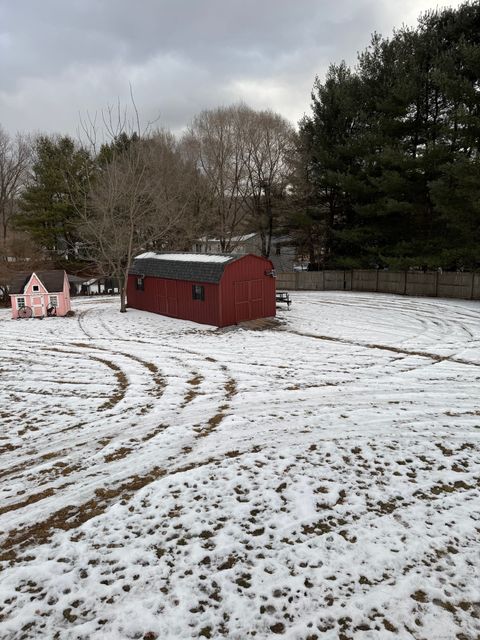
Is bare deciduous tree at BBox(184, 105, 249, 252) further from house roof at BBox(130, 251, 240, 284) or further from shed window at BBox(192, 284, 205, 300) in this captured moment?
shed window at BBox(192, 284, 205, 300)

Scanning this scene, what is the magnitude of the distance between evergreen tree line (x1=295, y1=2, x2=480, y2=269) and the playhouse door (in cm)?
1969

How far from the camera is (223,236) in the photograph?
35.3 meters


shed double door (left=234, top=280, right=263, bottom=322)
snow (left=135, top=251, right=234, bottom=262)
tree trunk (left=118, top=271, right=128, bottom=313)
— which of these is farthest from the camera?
tree trunk (left=118, top=271, right=128, bottom=313)

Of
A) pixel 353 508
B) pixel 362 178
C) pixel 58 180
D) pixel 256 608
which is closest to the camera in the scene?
pixel 256 608

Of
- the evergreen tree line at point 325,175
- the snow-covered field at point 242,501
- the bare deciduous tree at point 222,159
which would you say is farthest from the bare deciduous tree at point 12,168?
the snow-covered field at point 242,501

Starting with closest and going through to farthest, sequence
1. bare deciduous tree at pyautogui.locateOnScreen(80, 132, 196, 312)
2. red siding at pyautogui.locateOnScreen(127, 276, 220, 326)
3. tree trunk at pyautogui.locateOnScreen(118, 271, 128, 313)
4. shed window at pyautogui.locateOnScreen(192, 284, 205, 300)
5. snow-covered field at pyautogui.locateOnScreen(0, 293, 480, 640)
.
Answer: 1. snow-covered field at pyautogui.locateOnScreen(0, 293, 480, 640)
2. red siding at pyautogui.locateOnScreen(127, 276, 220, 326)
3. shed window at pyautogui.locateOnScreen(192, 284, 205, 300)
4. tree trunk at pyautogui.locateOnScreen(118, 271, 128, 313)
5. bare deciduous tree at pyautogui.locateOnScreen(80, 132, 196, 312)

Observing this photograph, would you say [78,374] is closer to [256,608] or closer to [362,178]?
[256,608]

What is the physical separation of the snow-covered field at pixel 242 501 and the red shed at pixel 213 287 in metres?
6.75

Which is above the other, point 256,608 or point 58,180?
point 58,180

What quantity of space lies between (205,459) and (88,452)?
7.06 ft

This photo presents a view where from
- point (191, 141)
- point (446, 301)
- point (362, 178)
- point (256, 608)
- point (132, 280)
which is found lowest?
point (256, 608)

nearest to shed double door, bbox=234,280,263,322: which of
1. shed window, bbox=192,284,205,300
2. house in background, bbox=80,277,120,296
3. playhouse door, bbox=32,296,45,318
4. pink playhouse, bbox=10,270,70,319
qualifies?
shed window, bbox=192,284,205,300

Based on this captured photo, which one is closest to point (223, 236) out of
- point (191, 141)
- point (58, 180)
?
point (191, 141)

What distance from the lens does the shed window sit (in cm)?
1973
